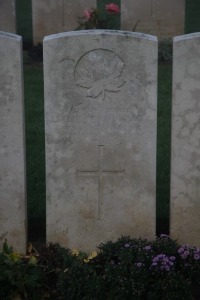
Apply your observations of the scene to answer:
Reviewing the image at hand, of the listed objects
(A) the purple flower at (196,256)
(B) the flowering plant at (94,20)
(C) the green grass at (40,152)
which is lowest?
(A) the purple flower at (196,256)

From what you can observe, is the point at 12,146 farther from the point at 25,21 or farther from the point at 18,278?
the point at 25,21

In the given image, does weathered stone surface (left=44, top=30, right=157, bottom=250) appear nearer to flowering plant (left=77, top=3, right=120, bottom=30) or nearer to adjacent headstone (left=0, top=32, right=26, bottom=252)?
adjacent headstone (left=0, top=32, right=26, bottom=252)

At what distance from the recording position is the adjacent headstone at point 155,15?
1228 cm

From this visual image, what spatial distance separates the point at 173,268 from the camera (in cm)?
454

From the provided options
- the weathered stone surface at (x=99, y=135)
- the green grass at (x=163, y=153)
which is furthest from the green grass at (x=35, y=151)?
the green grass at (x=163, y=153)

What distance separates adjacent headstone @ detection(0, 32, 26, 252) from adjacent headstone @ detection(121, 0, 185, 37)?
782cm

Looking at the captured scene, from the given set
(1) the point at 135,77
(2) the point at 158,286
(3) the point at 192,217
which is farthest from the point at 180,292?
(1) the point at 135,77

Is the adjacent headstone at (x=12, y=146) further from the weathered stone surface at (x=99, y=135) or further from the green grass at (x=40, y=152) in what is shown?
the green grass at (x=40, y=152)

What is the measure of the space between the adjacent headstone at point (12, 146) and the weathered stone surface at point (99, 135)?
183 millimetres

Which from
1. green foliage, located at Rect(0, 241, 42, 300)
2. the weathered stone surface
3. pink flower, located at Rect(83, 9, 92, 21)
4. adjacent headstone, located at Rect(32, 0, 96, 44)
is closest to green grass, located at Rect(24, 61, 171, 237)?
the weathered stone surface

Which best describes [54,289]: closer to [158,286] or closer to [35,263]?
[35,263]

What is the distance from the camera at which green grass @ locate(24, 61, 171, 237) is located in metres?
5.67

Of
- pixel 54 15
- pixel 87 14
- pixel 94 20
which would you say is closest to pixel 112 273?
pixel 87 14

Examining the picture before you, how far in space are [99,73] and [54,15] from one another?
7.87m
